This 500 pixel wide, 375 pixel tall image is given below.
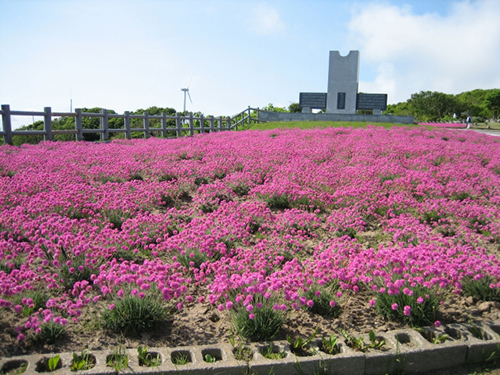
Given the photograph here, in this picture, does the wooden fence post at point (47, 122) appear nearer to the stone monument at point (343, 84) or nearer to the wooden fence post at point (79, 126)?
the wooden fence post at point (79, 126)

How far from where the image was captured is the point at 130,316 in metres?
3.71

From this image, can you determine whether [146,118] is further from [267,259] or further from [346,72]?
[346,72]

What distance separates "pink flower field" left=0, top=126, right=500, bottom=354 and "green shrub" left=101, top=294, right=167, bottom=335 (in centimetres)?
8

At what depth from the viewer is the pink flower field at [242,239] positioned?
396 centimetres

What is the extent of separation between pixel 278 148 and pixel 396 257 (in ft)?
34.0

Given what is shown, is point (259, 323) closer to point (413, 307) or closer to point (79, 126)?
point (413, 307)

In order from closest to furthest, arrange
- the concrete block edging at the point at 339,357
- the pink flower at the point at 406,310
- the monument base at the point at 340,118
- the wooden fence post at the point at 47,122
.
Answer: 1. the concrete block edging at the point at 339,357
2. the pink flower at the point at 406,310
3. the wooden fence post at the point at 47,122
4. the monument base at the point at 340,118

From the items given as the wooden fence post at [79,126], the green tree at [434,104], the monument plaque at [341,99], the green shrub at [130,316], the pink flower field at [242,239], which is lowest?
the green shrub at [130,316]

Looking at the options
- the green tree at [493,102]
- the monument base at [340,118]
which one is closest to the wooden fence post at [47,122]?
the monument base at [340,118]

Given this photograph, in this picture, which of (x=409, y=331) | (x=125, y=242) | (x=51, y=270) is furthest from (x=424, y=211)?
(x=51, y=270)

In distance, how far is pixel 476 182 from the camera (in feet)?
31.1

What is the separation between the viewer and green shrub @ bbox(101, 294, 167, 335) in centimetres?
370

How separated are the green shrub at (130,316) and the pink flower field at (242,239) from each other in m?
0.08

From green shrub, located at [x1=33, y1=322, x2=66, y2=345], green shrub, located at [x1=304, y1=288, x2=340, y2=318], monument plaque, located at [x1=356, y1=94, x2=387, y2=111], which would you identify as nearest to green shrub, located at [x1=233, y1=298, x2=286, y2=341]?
green shrub, located at [x1=304, y1=288, x2=340, y2=318]
